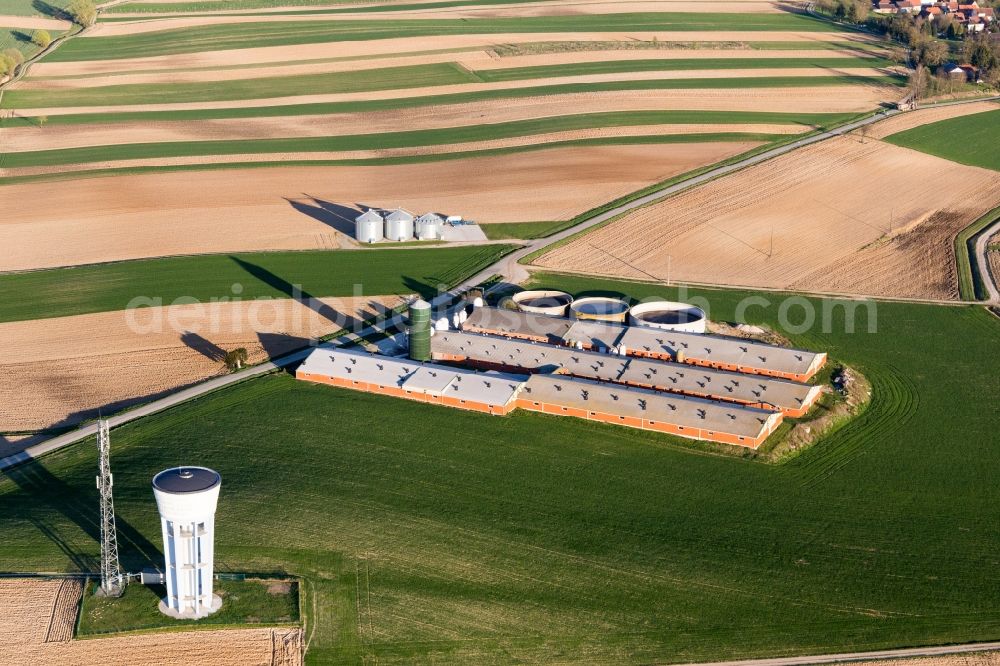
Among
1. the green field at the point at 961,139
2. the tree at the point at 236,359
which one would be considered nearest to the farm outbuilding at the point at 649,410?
the tree at the point at 236,359

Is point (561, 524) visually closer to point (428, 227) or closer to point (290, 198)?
point (428, 227)

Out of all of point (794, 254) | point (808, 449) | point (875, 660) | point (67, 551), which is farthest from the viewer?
point (794, 254)

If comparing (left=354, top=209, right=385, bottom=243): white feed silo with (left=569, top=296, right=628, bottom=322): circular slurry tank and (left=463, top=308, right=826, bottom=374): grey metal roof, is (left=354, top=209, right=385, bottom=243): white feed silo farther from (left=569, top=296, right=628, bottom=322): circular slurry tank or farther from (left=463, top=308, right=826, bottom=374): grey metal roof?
(left=569, top=296, right=628, bottom=322): circular slurry tank

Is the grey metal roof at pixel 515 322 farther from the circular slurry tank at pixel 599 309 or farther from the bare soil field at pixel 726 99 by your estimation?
the bare soil field at pixel 726 99

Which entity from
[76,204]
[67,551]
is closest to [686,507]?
[67,551]

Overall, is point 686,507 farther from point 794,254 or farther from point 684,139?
point 684,139

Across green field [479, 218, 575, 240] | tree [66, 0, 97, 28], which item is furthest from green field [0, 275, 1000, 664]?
tree [66, 0, 97, 28]

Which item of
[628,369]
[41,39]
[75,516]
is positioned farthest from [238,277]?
[41,39]
